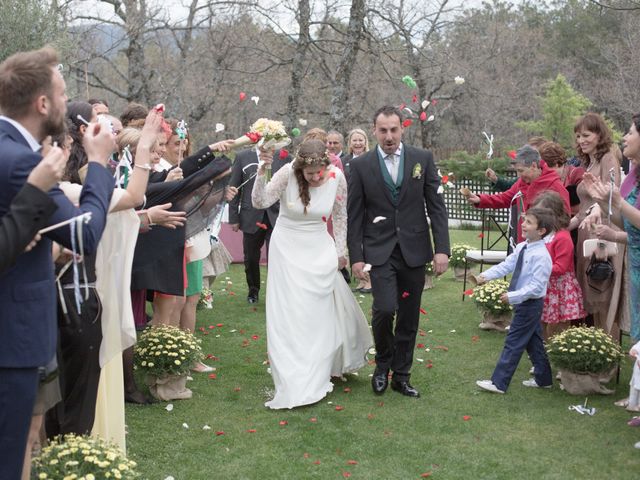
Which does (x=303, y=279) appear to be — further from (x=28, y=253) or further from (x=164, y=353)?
(x=28, y=253)

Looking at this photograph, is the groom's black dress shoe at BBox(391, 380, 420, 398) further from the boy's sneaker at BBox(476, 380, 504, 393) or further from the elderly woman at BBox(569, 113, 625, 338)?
the elderly woman at BBox(569, 113, 625, 338)

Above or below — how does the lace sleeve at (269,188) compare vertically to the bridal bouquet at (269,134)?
below

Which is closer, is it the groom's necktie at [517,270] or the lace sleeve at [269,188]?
the lace sleeve at [269,188]

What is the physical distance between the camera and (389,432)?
17.7 feet

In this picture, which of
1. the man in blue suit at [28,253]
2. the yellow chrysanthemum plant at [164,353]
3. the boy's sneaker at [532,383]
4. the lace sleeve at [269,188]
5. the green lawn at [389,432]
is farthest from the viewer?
the boy's sneaker at [532,383]

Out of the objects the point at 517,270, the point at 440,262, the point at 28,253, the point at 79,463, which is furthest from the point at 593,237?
the point at 28,253

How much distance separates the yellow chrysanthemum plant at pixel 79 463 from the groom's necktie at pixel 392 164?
327 cm

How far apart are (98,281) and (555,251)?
4135mm

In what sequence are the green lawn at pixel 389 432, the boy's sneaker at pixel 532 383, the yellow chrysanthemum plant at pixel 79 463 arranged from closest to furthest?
1. the yellow chrysanthemum plant at pixel 79 463
2. the green lawn at pixel 389 432
3. the boy's sneaker at pixel 532 383

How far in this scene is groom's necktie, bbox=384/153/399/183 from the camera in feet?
20.1

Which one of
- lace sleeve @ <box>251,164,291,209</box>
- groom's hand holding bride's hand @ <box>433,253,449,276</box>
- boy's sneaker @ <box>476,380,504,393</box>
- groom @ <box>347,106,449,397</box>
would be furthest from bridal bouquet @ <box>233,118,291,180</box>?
boy's sneaker @ <box>476,380,504,393</box>

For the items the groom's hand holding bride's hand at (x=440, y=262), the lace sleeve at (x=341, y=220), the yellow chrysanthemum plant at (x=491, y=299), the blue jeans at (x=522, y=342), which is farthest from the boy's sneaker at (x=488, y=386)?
the yellow chrysanthemum plant at (x=491, y=299)

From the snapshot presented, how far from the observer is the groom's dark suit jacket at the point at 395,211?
6070 millimetres

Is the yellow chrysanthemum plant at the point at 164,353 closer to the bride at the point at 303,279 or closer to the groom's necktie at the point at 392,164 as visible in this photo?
the bride at the point at 303,279
